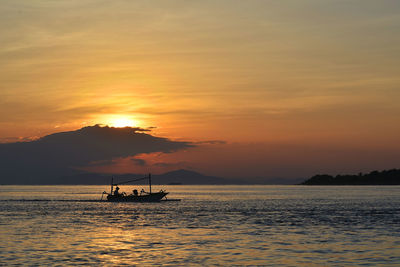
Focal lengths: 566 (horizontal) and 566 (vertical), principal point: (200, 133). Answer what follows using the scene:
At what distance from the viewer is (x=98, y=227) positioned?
72.1 meters

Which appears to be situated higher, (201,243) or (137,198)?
(137,198)

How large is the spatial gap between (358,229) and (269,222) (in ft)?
47.4

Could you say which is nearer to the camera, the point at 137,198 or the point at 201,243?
the point at 201,243

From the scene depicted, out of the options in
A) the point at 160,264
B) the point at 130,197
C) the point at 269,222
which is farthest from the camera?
the point at 130,197

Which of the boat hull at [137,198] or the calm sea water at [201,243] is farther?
the boat hull at [137,198]

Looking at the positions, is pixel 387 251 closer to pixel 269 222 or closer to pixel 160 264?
pixel 160 264

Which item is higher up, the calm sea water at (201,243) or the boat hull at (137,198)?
the boat hull at (137,198)

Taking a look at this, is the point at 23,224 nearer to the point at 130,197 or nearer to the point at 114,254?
the point at 114,254

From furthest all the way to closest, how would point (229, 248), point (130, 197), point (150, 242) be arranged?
point (130, 197)
point (150, 242)
point (229, 248)

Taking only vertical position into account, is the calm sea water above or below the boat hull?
below

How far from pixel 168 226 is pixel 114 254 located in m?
27.2

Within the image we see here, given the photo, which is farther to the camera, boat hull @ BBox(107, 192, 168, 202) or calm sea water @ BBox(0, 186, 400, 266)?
boat hull @ BBox(107, 192, 168, 202)

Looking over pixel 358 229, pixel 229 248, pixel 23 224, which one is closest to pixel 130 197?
pixel 23 224

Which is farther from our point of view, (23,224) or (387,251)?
(23,224)
